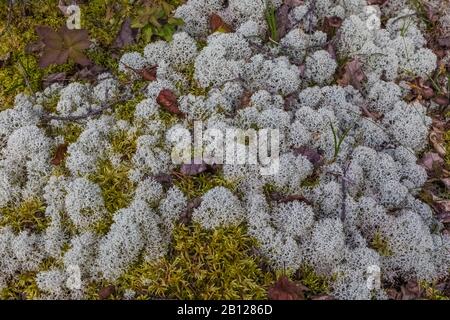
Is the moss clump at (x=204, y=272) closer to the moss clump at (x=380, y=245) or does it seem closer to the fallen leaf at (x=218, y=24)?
the moss clump at (x=380, y=245)

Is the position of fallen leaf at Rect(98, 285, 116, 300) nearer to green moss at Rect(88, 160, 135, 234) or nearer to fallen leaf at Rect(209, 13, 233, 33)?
green moss at Rect(88, 160, 135, 234)

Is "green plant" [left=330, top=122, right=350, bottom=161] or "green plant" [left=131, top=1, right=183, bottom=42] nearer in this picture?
"green plant" [left=330, top=122, right=350, bottom=161]

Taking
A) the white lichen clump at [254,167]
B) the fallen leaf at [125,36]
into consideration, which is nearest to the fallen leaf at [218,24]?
the white lichen clump at [254,167]

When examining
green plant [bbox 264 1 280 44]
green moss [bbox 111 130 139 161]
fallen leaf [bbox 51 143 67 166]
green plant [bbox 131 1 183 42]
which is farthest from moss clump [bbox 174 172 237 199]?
green plant [bbox 264 1 280 44]

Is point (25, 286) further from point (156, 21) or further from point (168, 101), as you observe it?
point (156, 21)

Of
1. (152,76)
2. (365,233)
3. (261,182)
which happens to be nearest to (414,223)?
(365,233)

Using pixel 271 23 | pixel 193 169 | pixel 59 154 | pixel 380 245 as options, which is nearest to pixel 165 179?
pixel 193 169
